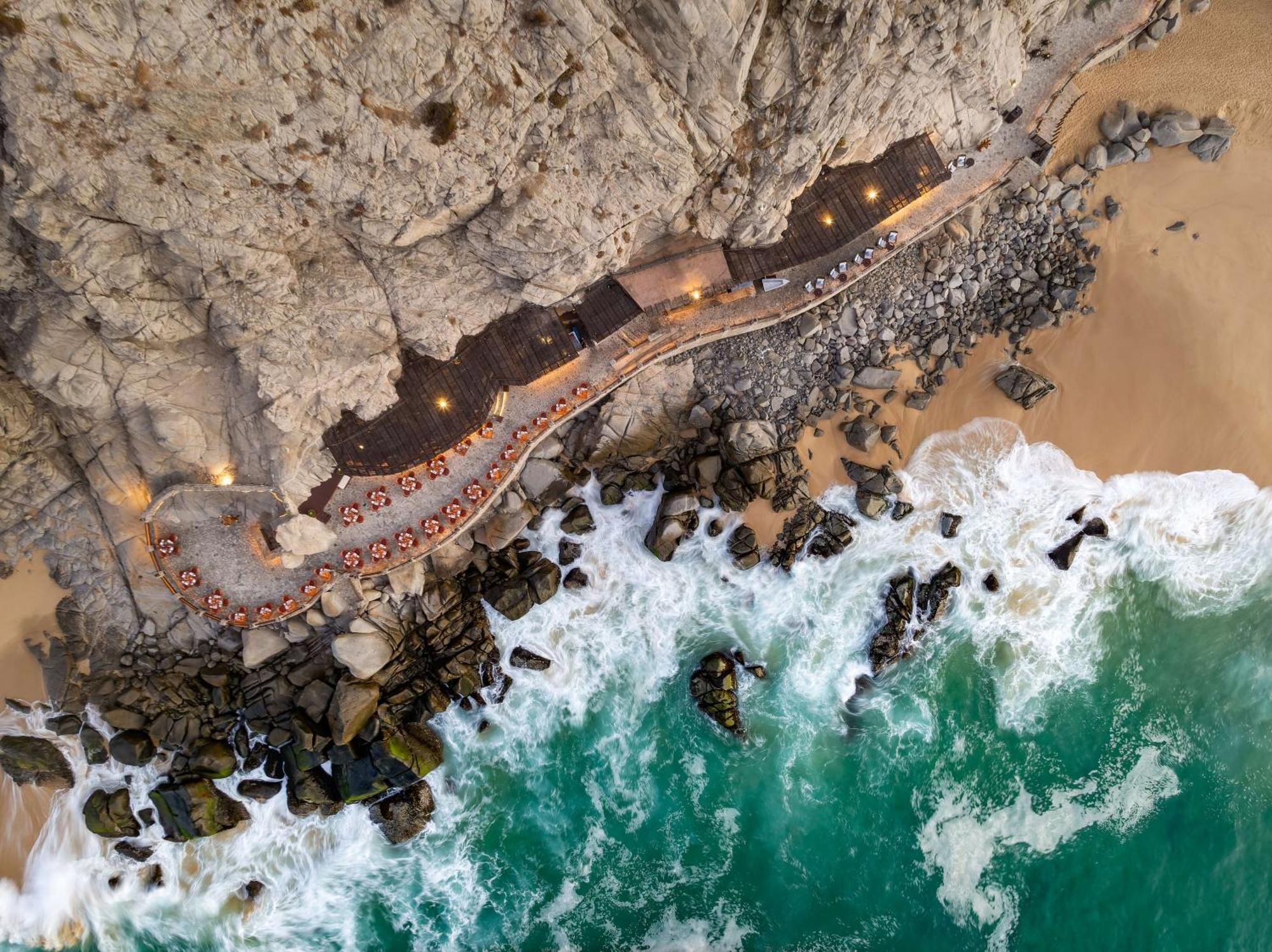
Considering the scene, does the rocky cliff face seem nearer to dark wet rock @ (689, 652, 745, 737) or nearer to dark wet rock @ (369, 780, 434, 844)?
dark wet rock @ (369, 780, 434, 844)

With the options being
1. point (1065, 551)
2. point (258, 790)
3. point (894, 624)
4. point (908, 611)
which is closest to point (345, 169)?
point (258, 790)

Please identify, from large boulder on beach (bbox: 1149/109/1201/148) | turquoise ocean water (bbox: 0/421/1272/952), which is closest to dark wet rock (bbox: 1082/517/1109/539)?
turquoise ocean water (bbox: 0/421/1272/952)

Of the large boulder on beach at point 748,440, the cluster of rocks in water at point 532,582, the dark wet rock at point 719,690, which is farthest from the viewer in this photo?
the dark wet rock at point 719,690

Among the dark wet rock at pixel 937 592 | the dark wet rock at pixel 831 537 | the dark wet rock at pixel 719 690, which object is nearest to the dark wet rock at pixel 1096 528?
the dark wet rock at pixel 937 592

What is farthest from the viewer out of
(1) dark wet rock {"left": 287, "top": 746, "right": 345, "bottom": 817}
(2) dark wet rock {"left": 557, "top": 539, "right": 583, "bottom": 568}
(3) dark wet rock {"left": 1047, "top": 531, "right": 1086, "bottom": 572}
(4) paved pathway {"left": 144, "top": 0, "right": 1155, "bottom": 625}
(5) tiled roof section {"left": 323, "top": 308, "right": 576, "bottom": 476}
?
(3) dark wet rock {"left": 1047, "top": 531, "right": 1086, "bottom": 572}

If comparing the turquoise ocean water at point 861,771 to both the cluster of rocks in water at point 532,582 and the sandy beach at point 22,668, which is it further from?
the sandy beach at point 22,668

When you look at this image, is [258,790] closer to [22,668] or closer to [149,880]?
[149,880]
